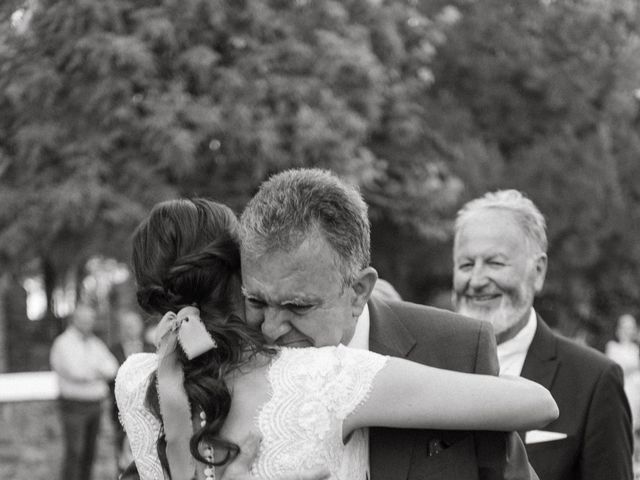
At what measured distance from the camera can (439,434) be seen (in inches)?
103

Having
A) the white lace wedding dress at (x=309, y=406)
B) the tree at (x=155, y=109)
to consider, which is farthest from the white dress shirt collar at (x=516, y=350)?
the tree at (x=155, y=109)

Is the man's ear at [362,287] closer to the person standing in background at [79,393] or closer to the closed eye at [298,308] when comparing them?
the closed eye at [298,308]

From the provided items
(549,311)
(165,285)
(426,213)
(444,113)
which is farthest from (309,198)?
(549,311)

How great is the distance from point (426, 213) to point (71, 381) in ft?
15.9

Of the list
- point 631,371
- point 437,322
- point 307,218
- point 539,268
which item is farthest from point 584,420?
point 631,371

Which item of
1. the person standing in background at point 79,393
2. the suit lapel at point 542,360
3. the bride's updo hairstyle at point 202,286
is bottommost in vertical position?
the person standing in background at point 79,393

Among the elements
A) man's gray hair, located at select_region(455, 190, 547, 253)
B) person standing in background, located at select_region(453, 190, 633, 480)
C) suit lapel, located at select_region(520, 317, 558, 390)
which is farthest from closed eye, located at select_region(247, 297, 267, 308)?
man's gray hair, located at select_region(455, 190, 547, 253)

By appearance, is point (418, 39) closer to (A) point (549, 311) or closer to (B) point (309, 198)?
(A) point (549, 311)

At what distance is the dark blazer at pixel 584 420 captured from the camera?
376 cm

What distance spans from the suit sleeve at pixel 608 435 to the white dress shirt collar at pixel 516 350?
1.13 ft

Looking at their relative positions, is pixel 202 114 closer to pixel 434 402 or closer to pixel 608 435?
pixel 608 435

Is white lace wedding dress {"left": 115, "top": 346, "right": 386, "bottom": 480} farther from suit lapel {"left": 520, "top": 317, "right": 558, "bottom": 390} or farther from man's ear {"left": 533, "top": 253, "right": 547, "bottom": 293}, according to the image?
man's ear {"left": 533, "top": 253, "right": 547, "bottom": 293}

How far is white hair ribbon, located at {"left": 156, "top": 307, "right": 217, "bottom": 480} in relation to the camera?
8.06ft

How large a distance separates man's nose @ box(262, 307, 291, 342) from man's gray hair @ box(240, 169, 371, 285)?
15 centimetres
